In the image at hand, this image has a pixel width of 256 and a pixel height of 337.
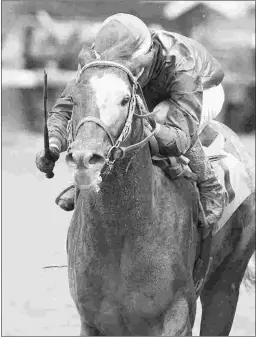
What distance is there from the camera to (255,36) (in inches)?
823

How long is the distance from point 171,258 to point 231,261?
150 centimetres

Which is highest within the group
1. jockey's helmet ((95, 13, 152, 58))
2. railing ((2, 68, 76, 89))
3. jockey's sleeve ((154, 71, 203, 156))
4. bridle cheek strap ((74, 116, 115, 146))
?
jockey's helmet ((95, 13, 152, 58))

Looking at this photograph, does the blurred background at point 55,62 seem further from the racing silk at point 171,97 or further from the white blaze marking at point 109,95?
the white blaze marking at point 109,95

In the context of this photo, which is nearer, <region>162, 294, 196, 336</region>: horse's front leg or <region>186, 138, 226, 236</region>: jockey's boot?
<region>162, 294, 196, 336</region>: horse's front leg

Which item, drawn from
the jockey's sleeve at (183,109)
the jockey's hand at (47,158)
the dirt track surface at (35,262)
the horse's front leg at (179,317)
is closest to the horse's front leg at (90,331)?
the horse's front leg at (179,317)

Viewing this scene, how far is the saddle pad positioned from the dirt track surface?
220cm

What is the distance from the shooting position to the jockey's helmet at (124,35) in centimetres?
519

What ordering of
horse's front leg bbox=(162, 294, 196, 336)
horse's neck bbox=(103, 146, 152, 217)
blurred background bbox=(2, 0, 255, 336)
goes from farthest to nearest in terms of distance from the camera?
blurred background bbox=(2, 0, 255, 336), horse's front leg bbox=(162, 294, 196, 336), horse's neck bbox=(103, 146, 152, 217)

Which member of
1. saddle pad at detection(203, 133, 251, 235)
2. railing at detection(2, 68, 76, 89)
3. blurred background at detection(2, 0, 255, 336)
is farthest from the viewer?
railing at detection(2, 68, 76, 89)

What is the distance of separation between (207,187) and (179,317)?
0.88 metres

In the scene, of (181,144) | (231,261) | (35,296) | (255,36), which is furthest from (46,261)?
(255,36)

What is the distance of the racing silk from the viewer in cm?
550

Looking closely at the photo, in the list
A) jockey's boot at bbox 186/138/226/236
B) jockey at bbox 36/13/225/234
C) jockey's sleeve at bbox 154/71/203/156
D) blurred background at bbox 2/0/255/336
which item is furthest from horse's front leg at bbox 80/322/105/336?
blurred background at bbox 2/0/255/336

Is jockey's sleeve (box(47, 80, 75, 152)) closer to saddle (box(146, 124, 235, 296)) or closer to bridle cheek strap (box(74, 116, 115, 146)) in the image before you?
saddle (box(146, 124, 235, 296))
